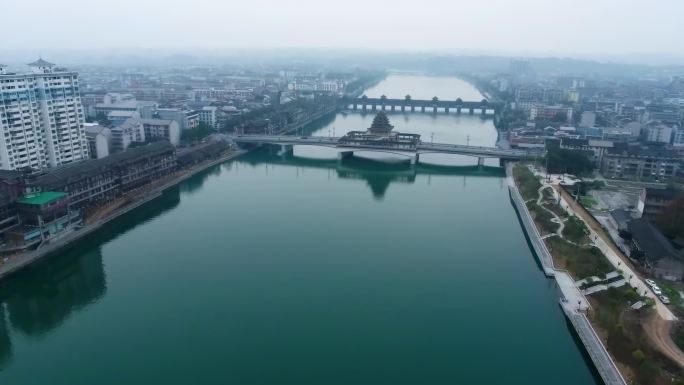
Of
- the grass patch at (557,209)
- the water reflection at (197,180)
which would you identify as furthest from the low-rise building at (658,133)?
the water reflection at (197,180)

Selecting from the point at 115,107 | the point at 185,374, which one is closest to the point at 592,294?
the point at 185,374

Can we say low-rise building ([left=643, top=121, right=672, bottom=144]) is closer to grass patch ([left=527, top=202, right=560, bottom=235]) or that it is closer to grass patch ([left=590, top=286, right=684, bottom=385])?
grass patch ([left=527, top=202, right=560, bottom=235])

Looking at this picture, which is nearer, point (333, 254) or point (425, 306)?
point (425, 306)

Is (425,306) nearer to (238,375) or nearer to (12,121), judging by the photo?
(238,375)

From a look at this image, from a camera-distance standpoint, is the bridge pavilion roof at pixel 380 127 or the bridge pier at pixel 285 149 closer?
the bridge pavilion roof at pixel 380 127

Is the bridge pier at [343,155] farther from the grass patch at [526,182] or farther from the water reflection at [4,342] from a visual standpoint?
the water reflection at [4,342]

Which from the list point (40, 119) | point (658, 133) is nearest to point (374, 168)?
point (40, 119)
